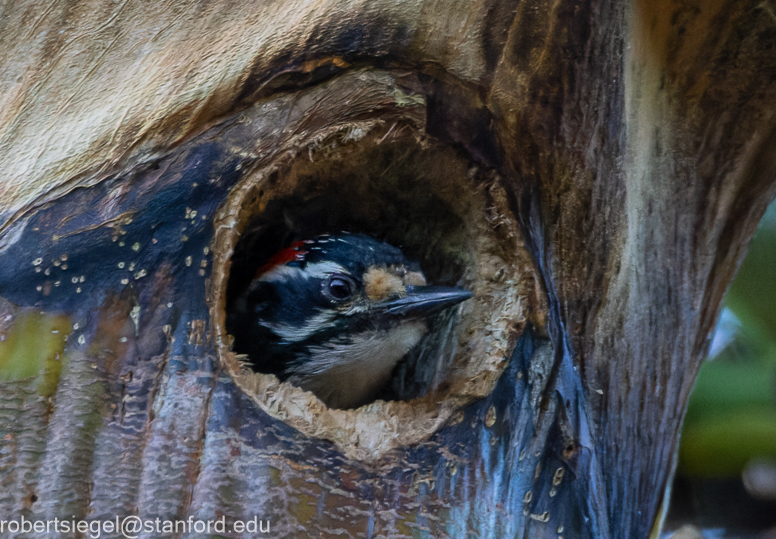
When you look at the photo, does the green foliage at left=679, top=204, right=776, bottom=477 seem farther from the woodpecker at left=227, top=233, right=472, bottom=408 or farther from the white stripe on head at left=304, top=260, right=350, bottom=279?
the white stripe on head at left=304, top=260, right=350, bottom=279

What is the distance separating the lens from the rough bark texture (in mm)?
1293

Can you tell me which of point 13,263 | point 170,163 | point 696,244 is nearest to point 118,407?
point 13,263

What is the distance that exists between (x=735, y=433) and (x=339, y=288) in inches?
56.1

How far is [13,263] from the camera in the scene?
1.31m

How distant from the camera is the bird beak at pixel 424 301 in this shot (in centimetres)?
184

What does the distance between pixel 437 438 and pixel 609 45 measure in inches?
42.4

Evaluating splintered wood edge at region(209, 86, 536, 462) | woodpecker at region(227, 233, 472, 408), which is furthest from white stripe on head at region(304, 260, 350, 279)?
splintered wood edge at region(209, 86, 536, 462)

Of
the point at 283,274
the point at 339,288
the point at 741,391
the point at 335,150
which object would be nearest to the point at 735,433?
the point at 741,391

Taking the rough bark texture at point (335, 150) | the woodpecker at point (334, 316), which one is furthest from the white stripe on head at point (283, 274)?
the rough bark texture at point (335, 150)

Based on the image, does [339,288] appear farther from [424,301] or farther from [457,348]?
[457,348]

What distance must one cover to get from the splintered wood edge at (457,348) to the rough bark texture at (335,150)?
0.02m

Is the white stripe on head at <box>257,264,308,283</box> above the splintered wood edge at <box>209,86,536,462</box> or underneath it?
above

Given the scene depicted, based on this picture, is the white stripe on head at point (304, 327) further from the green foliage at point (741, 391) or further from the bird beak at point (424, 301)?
the green foliage at point (741, 391)

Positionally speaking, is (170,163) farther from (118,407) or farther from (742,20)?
(742,20)
